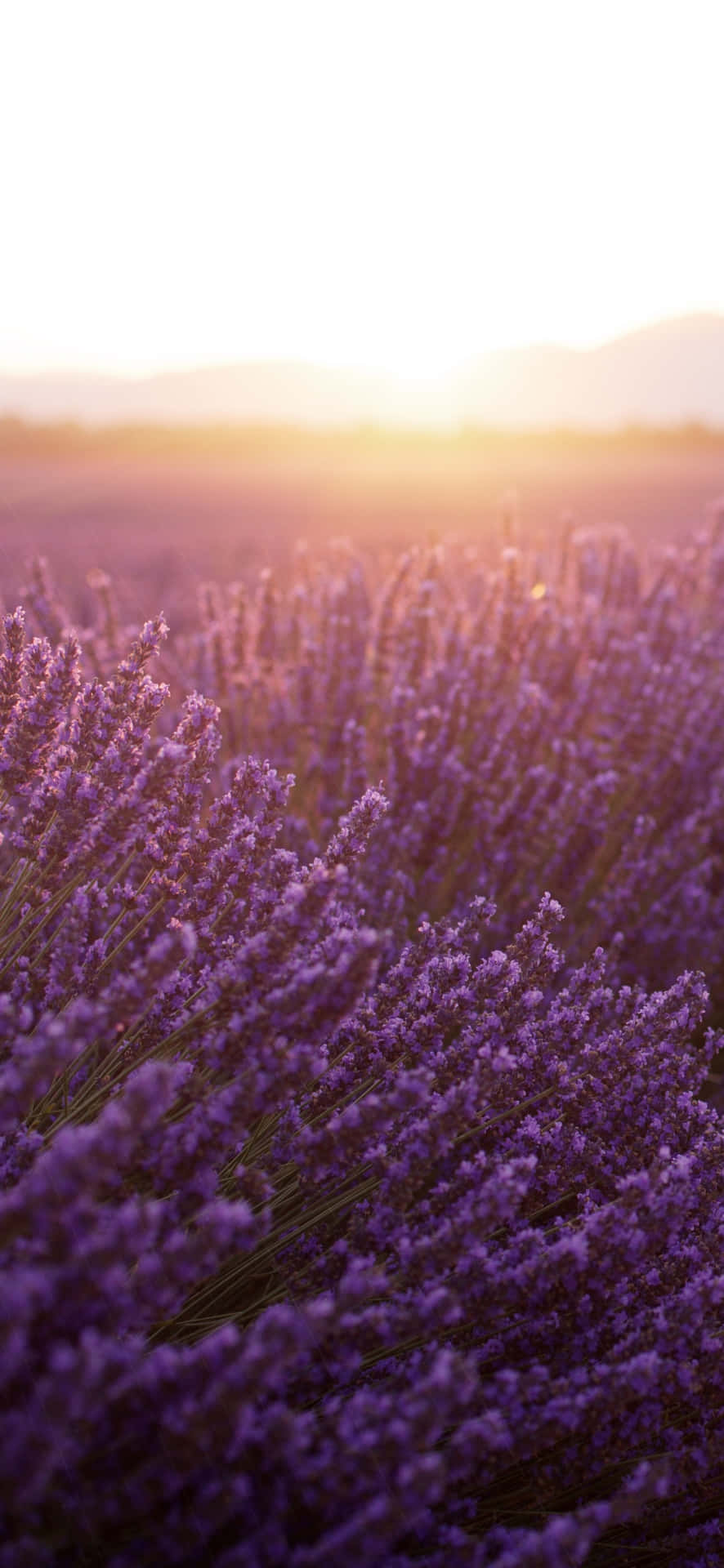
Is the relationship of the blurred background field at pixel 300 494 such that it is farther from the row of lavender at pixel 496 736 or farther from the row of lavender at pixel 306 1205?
the row of lavender at pixel 306 1205

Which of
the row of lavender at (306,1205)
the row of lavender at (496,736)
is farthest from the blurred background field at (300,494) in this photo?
the row of lavender at (306,1205)

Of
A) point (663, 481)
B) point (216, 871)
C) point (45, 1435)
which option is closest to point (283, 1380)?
point (45, 1435)

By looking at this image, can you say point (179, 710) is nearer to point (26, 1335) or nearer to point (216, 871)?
point (216, 871)

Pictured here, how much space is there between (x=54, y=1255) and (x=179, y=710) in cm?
274

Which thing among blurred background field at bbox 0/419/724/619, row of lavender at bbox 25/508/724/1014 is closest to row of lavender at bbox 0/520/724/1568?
row of lavender at bbox 25/508/724/1014

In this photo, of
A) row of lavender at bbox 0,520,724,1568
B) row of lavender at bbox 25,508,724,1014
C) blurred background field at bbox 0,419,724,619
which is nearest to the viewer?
row of lavender at bbox 0,520,724,1568

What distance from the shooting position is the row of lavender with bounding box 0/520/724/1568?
1.10 metres

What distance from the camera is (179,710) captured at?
3.70 metres

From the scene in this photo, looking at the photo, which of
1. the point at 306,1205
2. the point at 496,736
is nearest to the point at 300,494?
the point at 496,736

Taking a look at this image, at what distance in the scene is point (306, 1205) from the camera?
1.67 metres

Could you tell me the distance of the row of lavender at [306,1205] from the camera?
1100mm

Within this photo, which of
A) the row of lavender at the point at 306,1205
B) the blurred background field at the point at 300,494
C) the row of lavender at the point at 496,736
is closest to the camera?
the row of lavender at the point at 306,1205

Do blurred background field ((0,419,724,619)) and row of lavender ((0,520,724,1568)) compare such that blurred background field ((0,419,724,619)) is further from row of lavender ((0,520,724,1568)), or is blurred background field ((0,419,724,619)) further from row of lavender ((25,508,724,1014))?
row of lavender ((0,520,724,1568))

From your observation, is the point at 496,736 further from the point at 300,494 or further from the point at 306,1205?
the point at 300,494
